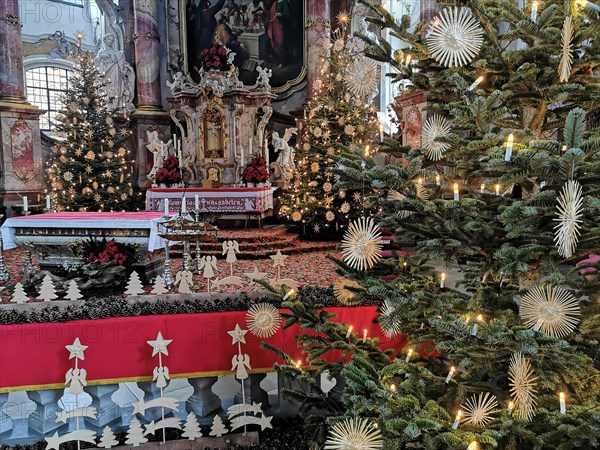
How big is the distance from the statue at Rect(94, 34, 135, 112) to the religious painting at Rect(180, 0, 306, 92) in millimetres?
1690

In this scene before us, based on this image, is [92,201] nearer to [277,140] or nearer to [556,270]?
[277,140]

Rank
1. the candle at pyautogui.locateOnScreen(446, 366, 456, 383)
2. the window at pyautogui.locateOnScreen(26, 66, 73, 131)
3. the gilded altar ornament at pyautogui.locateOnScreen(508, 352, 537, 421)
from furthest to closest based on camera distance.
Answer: the window at pyautogui.locateOnScreen(26, 66, 73, 131), the candle at pyautogui.locateOnScreen(446, 366, 456, 383), the gilded altar ornament at pyautogui.locateOnScreen(508, 352, 537, 421)

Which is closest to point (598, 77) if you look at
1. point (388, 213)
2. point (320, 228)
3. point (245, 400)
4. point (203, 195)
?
point (388, 213)

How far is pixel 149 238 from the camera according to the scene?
5.55 meters

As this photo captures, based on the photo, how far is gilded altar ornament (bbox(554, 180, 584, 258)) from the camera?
146cm

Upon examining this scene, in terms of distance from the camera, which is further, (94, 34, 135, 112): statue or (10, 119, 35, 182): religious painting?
Result: (94, 34, 135, 112): statue

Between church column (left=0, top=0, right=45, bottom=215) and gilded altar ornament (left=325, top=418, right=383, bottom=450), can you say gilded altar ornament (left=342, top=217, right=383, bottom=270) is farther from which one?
church column (left=0, top=0, right=45, bottom=215)

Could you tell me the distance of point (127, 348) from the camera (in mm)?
3533

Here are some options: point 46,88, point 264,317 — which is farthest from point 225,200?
point 46,88

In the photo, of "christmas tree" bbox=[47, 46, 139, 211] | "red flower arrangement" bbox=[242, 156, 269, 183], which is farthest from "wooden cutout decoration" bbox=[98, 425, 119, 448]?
"christmas tree" bbox=[47, 46, 139, 211]

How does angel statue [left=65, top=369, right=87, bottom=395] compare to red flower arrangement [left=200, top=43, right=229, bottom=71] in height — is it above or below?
below

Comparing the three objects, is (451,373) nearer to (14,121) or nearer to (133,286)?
(133,286)

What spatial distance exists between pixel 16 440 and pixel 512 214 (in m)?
3.76

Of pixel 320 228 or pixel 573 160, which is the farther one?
pixel 320 228
